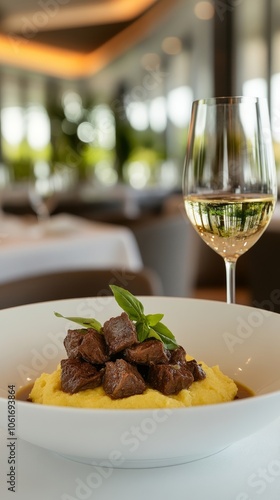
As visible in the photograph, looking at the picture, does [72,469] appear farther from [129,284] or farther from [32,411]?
[129,284]

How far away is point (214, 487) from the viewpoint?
0.64 metres

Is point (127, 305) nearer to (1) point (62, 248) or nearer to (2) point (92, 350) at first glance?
(2) point (92, 350)

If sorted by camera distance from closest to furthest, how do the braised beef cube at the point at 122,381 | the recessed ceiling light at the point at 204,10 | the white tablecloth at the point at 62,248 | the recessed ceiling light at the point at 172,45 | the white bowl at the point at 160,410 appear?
the white bowl at the point at 160,410 → the braised beef cube at the point at 122,381 → the white tablecloth at the point at 62,248 → the recessed ceiling light at the point at 204,10 → the recessed ceiling light at the point at 172,45

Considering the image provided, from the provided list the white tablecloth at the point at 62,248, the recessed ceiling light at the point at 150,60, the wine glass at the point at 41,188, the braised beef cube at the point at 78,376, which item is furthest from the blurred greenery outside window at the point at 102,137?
the braised beef cube at the point at 78,376

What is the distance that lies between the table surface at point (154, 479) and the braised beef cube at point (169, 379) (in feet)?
0.27

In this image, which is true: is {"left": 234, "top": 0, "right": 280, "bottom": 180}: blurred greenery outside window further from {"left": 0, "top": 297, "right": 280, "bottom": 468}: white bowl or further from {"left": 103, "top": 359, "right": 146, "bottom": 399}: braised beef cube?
{"left": 103, "top": 359, "right": 146, "bottom": 399}: braised beef cube

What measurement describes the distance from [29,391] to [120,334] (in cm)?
17

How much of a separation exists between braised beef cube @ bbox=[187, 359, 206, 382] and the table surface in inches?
3.4

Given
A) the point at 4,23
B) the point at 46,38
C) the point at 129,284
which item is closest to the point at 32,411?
the point at 129,284

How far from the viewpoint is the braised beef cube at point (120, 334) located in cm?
75

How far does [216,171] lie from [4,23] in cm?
1210


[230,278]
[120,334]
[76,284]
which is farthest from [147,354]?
[76,284]

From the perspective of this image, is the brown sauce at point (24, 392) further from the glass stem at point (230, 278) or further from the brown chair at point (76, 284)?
the brown chair at point (76, 284)

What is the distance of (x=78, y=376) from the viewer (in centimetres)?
72
